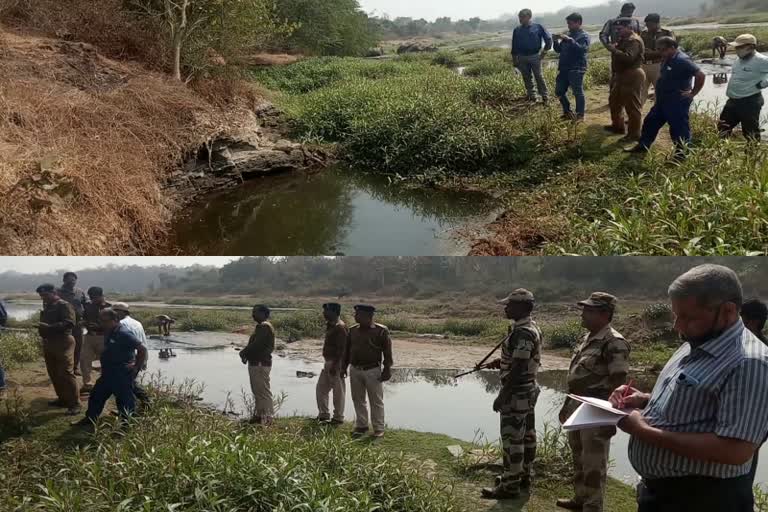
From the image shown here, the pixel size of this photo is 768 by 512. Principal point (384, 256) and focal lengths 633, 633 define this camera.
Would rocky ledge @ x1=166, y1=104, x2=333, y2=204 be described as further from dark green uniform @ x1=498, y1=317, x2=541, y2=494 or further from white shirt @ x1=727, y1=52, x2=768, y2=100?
white shirt @ x1=727, y1=52, x2=768, y2=100

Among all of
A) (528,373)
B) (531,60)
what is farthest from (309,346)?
(531,60)

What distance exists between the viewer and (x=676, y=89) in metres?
6.85

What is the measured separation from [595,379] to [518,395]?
0.55m

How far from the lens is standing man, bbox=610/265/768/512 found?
82.1 inches

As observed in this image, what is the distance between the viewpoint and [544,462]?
4668 millimetres

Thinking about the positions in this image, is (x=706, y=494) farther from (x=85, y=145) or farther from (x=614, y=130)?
(x=614, y=130)


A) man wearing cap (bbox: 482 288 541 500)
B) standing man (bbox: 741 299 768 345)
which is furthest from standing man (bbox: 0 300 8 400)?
standing man (bbox: 741 299 768 345)

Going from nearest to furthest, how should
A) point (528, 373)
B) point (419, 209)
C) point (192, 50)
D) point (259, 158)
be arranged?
point (528, 373) < point (419, 209) < point (259, 158) < point (192, 50)

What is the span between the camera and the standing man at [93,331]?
489 centimetres

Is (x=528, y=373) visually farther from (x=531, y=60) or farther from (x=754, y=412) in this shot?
(x=531, y=60)

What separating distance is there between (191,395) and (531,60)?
25.8ft

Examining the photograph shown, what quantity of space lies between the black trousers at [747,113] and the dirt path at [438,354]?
3.85m

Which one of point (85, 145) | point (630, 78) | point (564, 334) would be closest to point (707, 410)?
point (564, 334)

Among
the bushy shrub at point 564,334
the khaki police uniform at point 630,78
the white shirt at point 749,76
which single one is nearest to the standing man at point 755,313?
the bushy shrub at point 564,334
